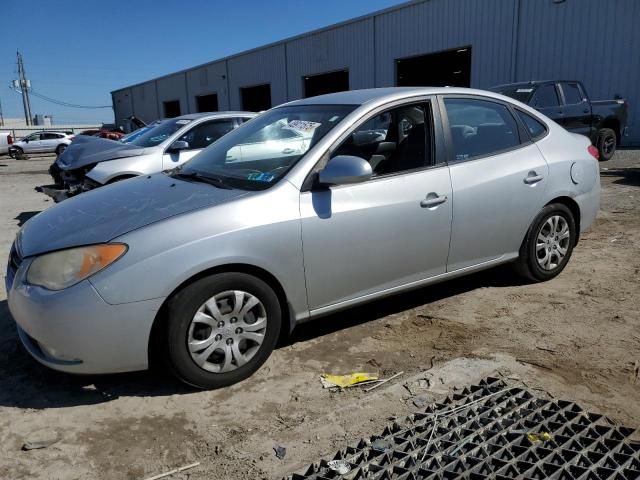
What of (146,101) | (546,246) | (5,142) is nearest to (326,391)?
(546,246)

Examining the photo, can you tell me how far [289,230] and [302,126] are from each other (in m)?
1.00

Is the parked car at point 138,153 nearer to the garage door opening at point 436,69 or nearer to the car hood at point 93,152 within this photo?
the car hood at point 93,152

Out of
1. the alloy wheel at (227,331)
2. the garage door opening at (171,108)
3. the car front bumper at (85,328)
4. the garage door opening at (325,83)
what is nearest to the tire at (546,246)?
Answer: the alloy wheel at (227,331)

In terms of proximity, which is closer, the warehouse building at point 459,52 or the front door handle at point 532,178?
the front door handle at point 532,178

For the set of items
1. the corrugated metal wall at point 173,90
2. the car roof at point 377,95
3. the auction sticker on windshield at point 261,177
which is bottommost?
the auction sticker on windshield at point 261,177

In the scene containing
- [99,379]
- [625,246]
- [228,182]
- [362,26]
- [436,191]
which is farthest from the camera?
[362,26]

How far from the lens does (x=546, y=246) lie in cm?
443

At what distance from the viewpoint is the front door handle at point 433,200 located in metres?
3.54

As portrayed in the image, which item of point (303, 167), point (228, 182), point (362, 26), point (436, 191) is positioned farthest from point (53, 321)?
point (362, 26)

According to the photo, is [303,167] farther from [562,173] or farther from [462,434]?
[562,173]

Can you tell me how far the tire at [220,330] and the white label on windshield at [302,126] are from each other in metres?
1.19

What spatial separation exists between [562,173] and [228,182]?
2761mm

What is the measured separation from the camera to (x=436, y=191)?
11.8 feet

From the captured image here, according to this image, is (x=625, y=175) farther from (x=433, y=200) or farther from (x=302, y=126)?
(x=302, y=126)
